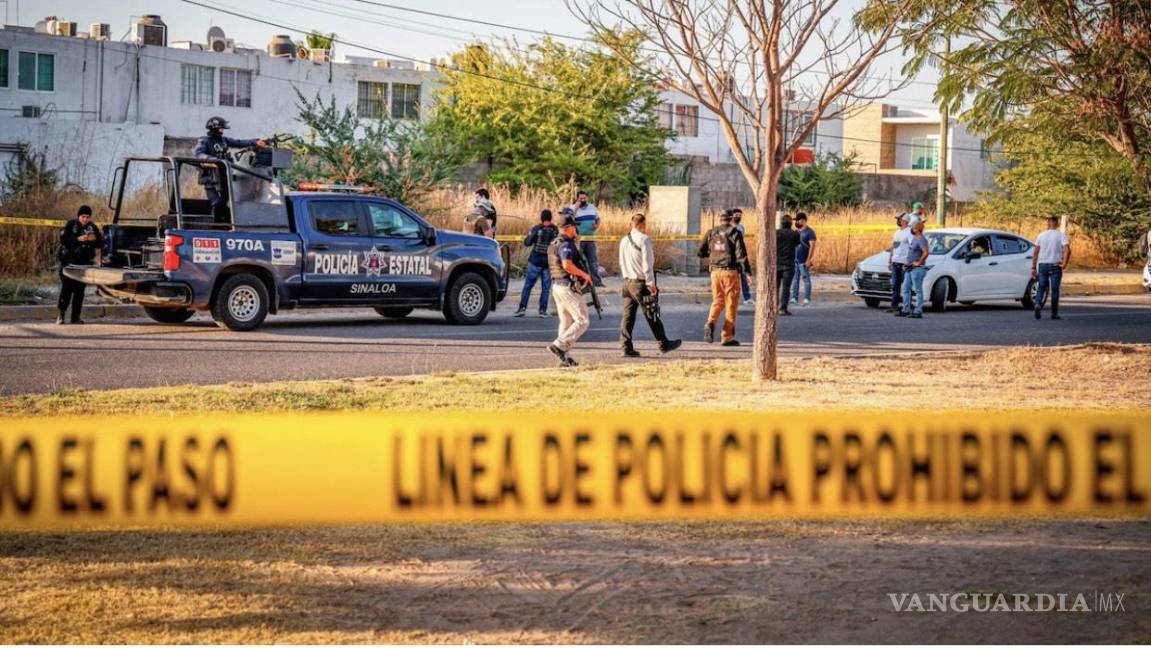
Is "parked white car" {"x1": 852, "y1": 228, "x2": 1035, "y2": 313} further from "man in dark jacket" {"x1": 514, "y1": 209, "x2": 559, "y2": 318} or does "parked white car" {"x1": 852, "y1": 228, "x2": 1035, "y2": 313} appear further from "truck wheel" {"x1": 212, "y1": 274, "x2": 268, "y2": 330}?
"truck wheel" {"x1": 212, "y1": 274, "x2": 268, "y2": 330}

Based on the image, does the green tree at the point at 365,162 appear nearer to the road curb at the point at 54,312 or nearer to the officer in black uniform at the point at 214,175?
the road curb at the point at 54,312

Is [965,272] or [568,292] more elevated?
[965,272]

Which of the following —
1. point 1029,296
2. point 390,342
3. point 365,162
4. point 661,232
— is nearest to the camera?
point 390,342

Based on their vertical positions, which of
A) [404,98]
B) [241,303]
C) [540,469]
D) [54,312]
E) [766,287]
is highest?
[404,98]

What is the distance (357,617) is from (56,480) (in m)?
2.37

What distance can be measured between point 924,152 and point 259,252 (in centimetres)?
6726

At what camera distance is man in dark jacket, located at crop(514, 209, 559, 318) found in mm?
21062

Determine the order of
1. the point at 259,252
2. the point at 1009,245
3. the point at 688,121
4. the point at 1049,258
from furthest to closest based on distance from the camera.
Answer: the point at 688,121, the point at 1009,245, the point at 1049,258, the point at 259,252

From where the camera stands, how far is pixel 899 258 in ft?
76.7

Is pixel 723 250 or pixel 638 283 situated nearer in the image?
pixel 638 283

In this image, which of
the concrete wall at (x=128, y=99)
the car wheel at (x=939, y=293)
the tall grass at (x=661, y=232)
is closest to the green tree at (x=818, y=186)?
the tall grass at (x=661, y=232)

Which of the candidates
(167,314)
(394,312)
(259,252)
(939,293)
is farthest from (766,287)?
(939,293)

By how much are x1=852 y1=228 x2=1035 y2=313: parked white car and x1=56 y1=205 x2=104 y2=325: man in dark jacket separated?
12.9 m

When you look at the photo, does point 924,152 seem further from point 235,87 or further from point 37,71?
point 37,71
